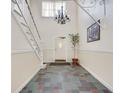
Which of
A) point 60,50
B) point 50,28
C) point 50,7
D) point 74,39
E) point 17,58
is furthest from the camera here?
point 60,50

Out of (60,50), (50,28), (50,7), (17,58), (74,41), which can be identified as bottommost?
(60,50)

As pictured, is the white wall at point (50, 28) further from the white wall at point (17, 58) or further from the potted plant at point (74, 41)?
the white wall at point (17, 58)

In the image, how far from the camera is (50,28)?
9.91 metres

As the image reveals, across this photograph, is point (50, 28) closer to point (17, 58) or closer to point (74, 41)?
point (74, 41)

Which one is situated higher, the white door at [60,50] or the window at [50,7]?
the window at [50,7]

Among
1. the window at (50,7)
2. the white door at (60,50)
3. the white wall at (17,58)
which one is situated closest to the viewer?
the white wall at (17,58)

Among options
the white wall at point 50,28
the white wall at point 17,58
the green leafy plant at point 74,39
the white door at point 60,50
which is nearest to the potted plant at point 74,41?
the green leafy plant at point 74,39

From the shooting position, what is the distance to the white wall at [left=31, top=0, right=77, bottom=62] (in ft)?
32.3

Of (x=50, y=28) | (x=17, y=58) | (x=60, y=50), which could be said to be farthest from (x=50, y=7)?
(x=17, y=58)

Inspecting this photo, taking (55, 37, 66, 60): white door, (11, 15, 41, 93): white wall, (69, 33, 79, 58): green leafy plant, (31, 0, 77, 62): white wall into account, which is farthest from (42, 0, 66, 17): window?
(11, 15, 41, 93): white wall

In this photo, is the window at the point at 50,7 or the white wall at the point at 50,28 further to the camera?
the window at the point at 50,7

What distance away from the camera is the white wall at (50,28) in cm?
984
